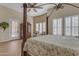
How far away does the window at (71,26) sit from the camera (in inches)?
83.1

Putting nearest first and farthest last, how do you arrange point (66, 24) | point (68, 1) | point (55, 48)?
1. point (55, 48)
2. point (68, 1)
3. point (66, 24)

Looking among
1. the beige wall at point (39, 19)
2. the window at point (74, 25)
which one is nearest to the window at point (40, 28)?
the beige wall at point (39, 19)

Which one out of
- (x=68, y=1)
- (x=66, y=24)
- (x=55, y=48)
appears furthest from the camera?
(x=66, y=24)

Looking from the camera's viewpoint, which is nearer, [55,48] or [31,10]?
[55,48]

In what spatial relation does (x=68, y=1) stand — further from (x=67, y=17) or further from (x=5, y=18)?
(x=5, y=18)

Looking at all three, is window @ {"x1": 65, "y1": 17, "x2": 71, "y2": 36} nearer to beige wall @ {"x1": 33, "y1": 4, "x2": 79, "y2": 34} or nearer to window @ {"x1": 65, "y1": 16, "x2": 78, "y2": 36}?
window @ {"x1": 65, "y1": 16, "x2": 78, "y2": 36}

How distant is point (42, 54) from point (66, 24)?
29.8 inches

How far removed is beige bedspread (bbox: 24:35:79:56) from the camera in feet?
6.01

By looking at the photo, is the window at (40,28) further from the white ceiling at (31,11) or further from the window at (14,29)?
the window at (14,29)

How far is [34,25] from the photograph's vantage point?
2.33m

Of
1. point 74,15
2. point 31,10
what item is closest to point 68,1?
point 74,15

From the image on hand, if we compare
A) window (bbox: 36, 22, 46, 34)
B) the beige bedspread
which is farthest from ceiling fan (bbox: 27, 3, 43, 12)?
the beige bedspread

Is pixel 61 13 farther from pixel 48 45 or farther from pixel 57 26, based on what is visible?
pixel 48 45

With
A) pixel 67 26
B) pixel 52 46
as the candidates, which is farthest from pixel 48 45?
pixel 67 26
